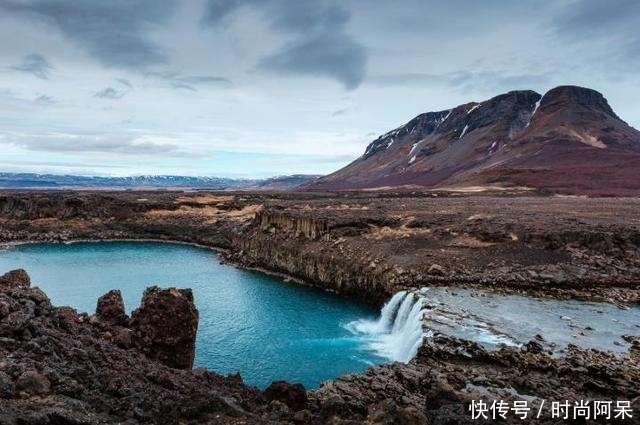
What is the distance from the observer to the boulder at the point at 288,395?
15.8 m

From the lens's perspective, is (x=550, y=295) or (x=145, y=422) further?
(x=550, y=295)

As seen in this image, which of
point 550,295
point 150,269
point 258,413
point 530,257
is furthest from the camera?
point 150,269

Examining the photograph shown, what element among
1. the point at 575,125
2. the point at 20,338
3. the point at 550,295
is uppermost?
the point at 575,125

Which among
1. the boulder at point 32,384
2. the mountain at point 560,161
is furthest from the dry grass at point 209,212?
the mountain at point 560,161

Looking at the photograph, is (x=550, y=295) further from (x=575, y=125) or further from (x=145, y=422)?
(x=575, y=125)

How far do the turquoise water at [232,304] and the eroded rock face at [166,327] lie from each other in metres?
6.36

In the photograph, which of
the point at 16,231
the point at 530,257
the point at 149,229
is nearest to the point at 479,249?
the point at 530,257

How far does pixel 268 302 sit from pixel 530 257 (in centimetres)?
2192

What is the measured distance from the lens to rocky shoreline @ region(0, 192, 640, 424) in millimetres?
12133

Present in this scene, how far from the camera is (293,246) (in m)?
53.4

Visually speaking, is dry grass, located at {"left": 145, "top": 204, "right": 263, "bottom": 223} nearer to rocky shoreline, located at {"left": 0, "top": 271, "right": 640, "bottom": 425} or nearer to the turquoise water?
the turquoise water

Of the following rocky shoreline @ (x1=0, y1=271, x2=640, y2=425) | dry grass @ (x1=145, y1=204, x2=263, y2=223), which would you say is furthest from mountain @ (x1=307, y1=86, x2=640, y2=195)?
rocky shoreline @ (x1=0, y1=271, x2=640, y2=425)

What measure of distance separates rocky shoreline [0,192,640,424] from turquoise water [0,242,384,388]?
4147 millimetres

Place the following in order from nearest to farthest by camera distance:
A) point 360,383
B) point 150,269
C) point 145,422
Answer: point 145,422, point 360,383, point 150,269
